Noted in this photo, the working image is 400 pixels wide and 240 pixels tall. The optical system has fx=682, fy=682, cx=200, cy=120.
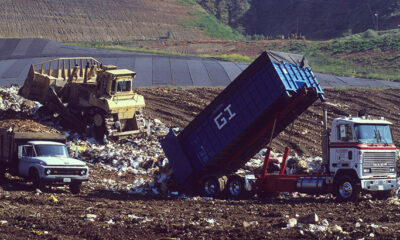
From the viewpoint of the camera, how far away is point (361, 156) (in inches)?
648

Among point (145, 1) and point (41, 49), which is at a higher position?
point (145, 1)

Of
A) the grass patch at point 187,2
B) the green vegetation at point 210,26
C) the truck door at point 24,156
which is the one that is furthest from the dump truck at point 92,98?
the grass patch at point 187,2

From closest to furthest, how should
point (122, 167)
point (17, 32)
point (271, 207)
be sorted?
point (271, 207)
point (122, 167)
point (17, 32)

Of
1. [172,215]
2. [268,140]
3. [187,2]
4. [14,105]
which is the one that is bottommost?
[172,215]

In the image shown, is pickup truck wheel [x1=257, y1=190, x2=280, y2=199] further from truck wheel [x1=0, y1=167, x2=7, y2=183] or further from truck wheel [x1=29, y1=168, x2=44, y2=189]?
truck wheel [x1=0, y1=167, x2=7, y2=183]

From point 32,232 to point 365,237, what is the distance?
18.9 feet

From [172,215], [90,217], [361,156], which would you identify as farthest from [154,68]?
[90,217]

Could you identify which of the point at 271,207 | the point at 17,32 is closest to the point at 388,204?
the point at 271,207

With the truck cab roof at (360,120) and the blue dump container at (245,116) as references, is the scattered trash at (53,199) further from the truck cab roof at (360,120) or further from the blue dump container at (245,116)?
the truck cab roof at (360,120)

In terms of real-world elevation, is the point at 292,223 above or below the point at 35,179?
below

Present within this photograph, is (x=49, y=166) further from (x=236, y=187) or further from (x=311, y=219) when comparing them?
(x=311, y=219)

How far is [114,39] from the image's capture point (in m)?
73.5

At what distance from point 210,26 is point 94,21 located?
17.9 m

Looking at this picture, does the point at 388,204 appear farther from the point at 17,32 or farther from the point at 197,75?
the point at 17,32
